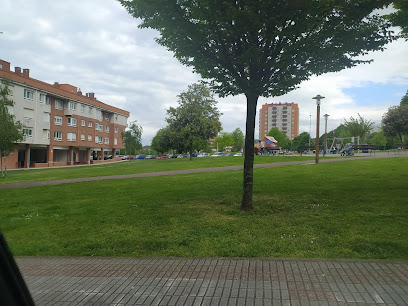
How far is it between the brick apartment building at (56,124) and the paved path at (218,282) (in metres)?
32.8

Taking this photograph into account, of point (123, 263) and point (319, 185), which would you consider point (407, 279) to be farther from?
point (319, 185)

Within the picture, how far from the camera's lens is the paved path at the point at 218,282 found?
3.62m

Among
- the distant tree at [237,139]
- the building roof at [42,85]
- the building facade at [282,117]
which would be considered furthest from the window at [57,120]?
the building facade at [282,117]

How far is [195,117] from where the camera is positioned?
134ft

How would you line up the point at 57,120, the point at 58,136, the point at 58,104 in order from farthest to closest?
1. the point at 58,104
2. the point at 58,136
3. the point at 57,120

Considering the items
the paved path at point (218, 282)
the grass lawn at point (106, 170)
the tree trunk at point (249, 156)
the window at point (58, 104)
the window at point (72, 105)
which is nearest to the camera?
the paved path at point (218, 282)

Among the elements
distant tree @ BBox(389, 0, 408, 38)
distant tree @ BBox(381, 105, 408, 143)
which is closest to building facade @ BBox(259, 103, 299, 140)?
distant tree @ BBox(381, 105, 408, 143)

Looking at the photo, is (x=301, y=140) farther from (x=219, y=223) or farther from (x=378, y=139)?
(x=219, y=223)

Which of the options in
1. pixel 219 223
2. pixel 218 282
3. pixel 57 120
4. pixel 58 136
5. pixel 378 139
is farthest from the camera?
pixel 378 139

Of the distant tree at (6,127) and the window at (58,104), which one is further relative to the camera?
the window at (58,104)

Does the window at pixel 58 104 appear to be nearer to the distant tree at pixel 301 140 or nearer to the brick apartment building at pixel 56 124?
the brick apartment building at pixel 56 124

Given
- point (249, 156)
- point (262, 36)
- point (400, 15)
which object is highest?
point (400, 15)

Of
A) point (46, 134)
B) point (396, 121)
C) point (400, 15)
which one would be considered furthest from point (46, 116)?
point (396, 121)

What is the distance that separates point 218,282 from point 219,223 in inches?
112
